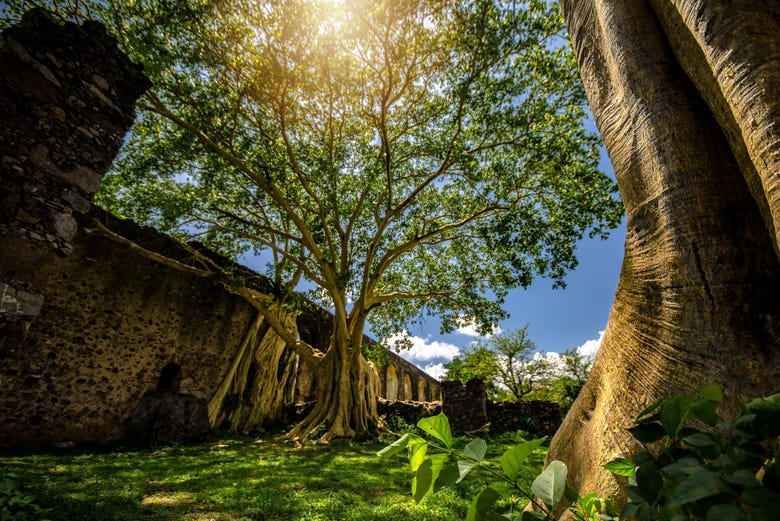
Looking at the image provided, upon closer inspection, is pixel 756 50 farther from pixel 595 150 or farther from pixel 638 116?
pixel 595 150

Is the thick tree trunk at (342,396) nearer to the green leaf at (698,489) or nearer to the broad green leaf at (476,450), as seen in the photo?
the broad green leaf at (476,450)

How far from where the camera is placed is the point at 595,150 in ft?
24.0

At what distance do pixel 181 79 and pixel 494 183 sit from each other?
7482mm

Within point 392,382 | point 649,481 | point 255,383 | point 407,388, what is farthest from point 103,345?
point 407,388

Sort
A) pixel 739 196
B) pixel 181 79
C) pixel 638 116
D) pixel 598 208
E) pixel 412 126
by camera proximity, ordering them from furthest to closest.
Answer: pixel 412 126 → pixel 598 208 → pixel 181 79 → pixel 638 116 → pixel 739 196

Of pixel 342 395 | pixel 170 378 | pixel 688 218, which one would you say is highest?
pixel 688 218

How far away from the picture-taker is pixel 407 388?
968 inches

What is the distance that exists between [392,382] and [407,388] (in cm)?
168

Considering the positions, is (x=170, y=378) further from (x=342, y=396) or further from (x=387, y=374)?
(x=387, y=374)

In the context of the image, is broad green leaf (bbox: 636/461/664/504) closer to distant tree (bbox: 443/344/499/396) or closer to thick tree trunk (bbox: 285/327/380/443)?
thick tree trunk (bbox: 285/327/380/443)

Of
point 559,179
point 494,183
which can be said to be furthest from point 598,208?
point 494,183

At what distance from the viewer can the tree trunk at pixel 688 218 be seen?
100cm

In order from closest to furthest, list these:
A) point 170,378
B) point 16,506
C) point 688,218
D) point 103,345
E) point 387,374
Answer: point 688,218 < point 16,506 < point 103,345 < point 170,378 < point 387,374

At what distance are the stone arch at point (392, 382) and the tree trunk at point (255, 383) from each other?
1159cm
